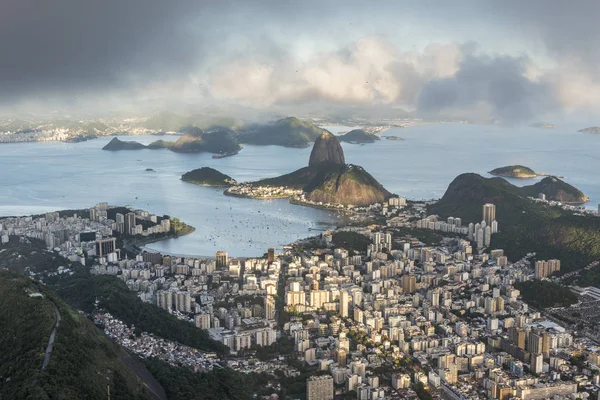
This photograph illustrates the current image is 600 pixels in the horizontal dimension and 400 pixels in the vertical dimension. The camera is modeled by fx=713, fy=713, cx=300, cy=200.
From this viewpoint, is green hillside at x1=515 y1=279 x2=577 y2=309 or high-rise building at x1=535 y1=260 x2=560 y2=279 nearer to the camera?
green hillside at x1=515 y1=279 x2=577 y2=309

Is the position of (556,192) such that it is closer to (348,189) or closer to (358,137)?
(348,189)

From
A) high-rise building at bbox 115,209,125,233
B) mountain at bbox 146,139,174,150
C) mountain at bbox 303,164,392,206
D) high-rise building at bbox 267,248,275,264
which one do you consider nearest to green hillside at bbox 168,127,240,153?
mountain at bbox 146,139,174,150

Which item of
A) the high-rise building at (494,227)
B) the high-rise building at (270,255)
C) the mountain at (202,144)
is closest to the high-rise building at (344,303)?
the high-rise building at (270,255)

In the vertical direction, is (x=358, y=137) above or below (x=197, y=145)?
above

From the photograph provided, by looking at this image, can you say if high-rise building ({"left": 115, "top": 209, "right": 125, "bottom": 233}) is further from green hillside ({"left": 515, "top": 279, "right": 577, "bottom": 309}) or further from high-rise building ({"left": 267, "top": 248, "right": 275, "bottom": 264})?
green hillside ({"left": 515, "top": 279, "right": 577, "bottom": 309})

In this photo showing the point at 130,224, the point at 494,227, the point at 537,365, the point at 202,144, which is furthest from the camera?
the point at 202,144

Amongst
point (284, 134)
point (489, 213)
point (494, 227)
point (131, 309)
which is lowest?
point (131, 309)

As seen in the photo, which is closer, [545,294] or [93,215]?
[545,294]

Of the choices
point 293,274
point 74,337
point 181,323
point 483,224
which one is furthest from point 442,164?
point 74,337

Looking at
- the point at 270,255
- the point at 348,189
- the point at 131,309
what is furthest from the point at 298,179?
the point at 131,309
